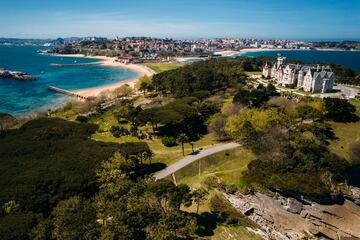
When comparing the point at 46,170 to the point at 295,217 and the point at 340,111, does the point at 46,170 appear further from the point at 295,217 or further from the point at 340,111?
the point at 340,111

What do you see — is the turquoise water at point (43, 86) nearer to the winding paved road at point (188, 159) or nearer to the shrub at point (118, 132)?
the shrub at point (118, 132)

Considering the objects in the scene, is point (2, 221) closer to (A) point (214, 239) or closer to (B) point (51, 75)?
(A) point (214, 239)

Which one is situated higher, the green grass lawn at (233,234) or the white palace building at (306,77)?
the white palace building at (306,77)

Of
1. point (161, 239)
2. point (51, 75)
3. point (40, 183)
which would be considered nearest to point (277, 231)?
point (161, 239)

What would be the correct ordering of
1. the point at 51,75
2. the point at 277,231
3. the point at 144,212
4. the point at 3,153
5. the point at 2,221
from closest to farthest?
the point at 2,221, the point at 144,212, the point at 277,231, the point at 3,153, the point at 51,75

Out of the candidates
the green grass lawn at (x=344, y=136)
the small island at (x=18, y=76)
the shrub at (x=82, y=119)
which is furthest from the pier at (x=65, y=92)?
the green grass lawn at (x=344, y=136)
